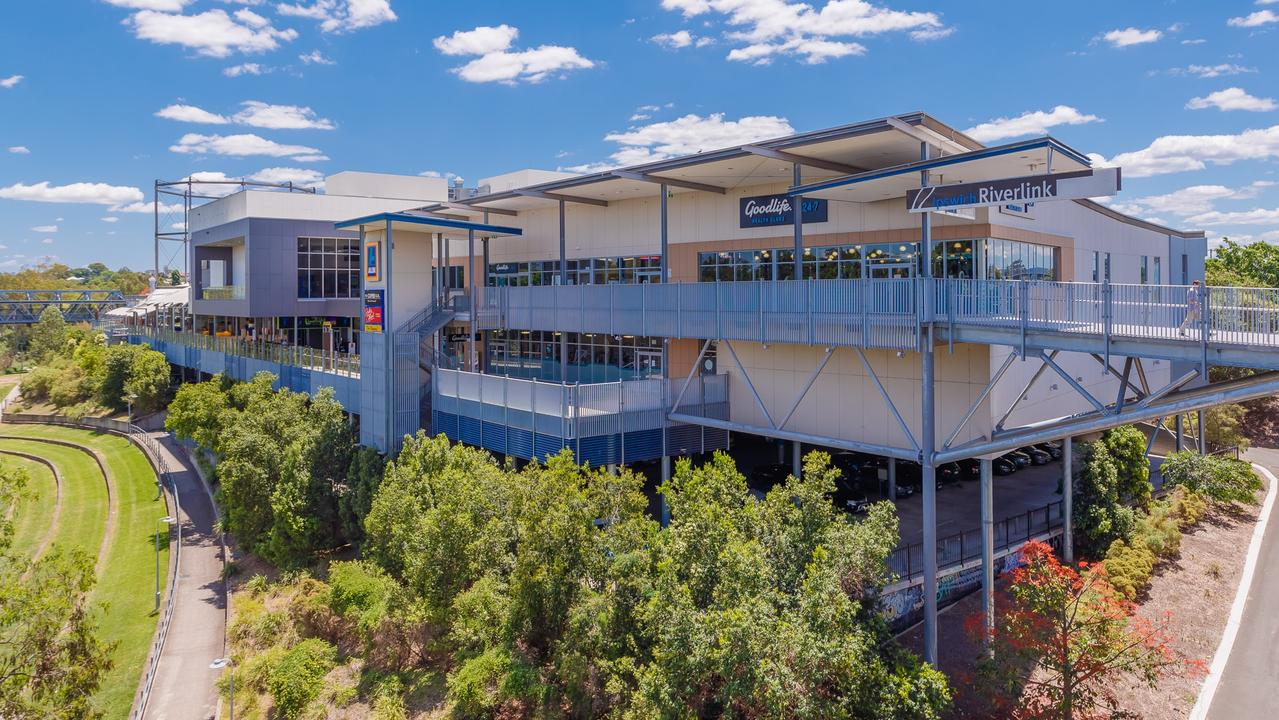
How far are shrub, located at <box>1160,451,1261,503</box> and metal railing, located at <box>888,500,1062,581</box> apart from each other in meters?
11.6

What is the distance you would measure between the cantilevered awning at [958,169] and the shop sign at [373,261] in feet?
66.3

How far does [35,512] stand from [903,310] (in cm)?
5138

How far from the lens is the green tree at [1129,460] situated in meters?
28.9

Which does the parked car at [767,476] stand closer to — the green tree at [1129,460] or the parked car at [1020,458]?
the green tree at [1129,460]

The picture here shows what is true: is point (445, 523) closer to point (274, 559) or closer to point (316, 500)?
point (316, 500)

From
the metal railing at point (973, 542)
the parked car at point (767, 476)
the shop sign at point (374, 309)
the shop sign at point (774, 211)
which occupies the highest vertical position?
the shop sign at point (774, 211)

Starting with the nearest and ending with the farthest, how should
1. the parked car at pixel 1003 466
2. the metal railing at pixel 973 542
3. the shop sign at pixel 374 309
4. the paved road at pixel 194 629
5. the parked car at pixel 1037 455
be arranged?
the metal railing at pixel 973 542, the paved road at pixel 194 629, the shop sign at pixel 374 309, the parked car at pixel 1003 466, the parked car at pixel 1037 455

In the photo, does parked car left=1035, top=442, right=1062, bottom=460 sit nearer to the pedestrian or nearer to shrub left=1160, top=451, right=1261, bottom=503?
shrub left=1160, top=451, right=1261, bottom=503

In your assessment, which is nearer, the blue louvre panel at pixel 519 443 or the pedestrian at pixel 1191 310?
the pedestrian at pixel 1191 310

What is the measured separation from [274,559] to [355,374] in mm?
9104

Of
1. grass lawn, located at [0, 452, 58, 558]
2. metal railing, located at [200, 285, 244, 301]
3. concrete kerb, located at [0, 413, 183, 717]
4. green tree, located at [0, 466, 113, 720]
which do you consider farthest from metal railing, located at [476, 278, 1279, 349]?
metal railing, located at [200, 285, 244, 301]

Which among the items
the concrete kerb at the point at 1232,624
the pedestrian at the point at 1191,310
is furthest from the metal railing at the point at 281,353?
the concrete kerb at the point at 1232,624

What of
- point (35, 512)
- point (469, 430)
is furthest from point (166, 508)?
point (469, 430)

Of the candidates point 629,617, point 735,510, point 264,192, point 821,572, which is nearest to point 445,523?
point 629,617
